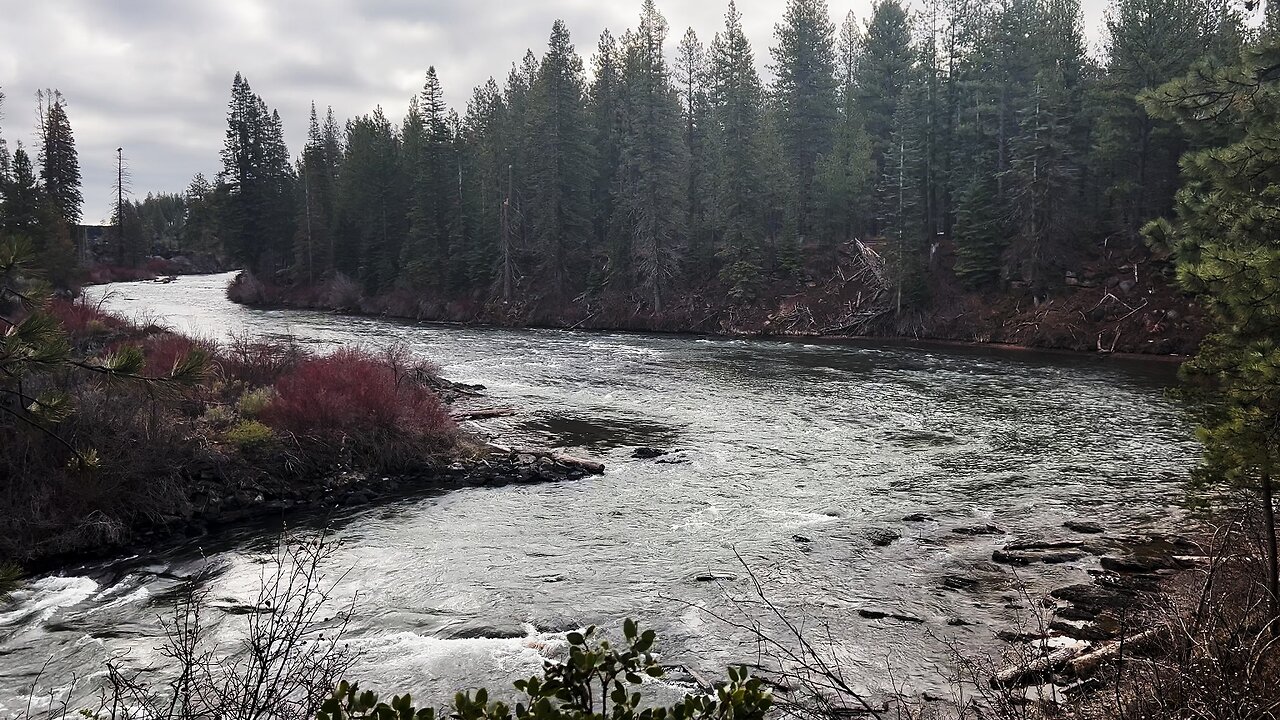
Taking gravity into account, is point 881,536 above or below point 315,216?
below

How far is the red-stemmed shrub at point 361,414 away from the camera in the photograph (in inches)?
573

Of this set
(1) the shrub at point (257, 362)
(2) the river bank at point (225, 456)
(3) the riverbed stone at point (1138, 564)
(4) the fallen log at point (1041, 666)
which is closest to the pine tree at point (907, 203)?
(2) the river bank at point (225, 456)

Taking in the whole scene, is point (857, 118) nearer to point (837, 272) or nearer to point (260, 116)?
point (837, 272)

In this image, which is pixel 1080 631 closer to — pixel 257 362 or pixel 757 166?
pixel 257 362

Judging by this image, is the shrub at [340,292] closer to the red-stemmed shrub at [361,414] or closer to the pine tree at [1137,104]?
the red-stemmed shrub at [361,414]

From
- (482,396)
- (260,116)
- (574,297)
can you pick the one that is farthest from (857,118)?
(260,116)

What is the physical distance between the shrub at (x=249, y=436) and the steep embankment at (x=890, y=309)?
29170 millimetres

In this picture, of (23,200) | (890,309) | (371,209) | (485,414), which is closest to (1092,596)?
(485,414)

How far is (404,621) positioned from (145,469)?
225 inches

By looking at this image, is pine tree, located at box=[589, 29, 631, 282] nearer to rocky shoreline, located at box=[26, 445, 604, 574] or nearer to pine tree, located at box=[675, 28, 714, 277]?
pine tree, located at box=[675, 28, 714, 277]

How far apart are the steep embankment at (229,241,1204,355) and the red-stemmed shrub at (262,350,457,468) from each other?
26.2m

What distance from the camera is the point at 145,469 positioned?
11.7 m

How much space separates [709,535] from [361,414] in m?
7.54

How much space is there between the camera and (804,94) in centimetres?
5284
